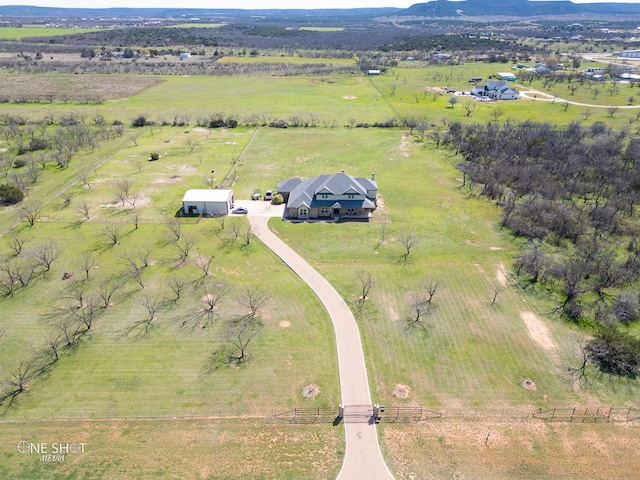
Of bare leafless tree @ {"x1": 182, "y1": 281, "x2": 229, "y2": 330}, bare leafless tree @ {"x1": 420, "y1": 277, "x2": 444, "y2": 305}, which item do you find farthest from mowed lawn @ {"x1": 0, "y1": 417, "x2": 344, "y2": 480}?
bare leafless tree @ {"x1": 420, "y1": 277, "x2": 444, "y2": 305}

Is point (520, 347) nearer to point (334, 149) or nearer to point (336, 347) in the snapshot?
point (336, 347)

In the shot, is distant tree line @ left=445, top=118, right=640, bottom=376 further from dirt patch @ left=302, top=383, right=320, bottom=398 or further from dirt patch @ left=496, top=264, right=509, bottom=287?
dirt patch @ left=302, top=383, right=320, bottom=398

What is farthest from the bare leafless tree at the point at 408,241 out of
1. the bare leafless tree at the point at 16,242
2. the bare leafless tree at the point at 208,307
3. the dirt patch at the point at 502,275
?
the bare leafless tree at the point at 16,242

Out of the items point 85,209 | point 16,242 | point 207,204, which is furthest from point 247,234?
point 16,242

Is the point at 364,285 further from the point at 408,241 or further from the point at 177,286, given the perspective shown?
the point at 177,286

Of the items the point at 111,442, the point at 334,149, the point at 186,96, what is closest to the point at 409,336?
the point at 111,442
